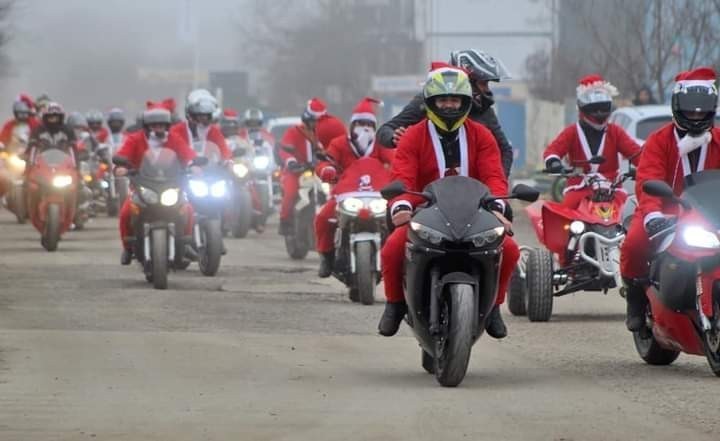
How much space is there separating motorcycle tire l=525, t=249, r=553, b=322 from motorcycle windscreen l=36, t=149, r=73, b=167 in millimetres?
9811

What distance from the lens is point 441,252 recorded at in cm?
1055

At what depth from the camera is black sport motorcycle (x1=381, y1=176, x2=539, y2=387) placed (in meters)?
10.4

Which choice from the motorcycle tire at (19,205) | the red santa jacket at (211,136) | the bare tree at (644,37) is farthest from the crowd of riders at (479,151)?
the motorcycle tire at (19,205)

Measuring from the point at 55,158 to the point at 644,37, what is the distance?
14217 mm

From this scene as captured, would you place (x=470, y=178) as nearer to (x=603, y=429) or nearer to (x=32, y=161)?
(x=603, y=429)

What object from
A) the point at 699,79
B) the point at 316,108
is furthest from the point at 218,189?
the point at 699,79

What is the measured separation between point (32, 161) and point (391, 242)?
1399cm

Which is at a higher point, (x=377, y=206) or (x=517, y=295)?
(x=377, y=206)

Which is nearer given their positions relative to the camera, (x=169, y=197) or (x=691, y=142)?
(x=691, y=142)

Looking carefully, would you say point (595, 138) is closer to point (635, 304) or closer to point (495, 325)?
point (635, 304)

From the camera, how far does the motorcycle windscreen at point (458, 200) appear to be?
34.7 ft

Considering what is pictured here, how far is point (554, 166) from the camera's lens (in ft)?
49.8

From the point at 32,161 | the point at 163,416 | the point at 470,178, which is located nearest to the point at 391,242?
the point at 470,178

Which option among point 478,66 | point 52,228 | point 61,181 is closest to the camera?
point 478,66
